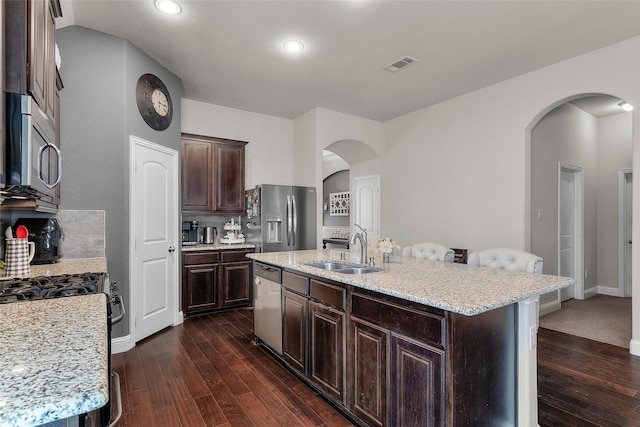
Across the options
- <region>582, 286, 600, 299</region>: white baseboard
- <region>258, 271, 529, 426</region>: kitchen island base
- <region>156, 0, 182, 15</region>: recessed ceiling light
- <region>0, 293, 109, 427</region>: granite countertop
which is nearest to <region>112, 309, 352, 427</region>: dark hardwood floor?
<region>258, 271, 529, 426</region>: kitchen island base

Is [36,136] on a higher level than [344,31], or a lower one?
lower

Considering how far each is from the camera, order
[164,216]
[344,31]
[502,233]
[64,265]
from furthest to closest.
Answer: [502,233], [164,216], [344,31], [64,265]

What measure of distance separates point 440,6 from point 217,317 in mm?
4117

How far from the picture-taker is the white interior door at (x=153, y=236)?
3400 mm

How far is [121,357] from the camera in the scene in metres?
3.08

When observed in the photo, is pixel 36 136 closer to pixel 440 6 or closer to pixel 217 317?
pixel 440 6

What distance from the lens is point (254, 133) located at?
545cm

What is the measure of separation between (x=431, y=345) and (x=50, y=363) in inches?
57.6

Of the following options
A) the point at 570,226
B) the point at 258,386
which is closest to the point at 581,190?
the point at 570,226

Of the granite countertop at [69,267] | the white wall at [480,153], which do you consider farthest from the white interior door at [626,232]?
the granite countertop at [69,267]

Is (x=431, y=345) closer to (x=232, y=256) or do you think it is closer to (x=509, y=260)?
(x=509, y=260)

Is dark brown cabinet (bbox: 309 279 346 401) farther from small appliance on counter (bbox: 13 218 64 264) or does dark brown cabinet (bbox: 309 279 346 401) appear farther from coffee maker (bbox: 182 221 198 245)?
coffee maker (bbox: 182 221 198 245)

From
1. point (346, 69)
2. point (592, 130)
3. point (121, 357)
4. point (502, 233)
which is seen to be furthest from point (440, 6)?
point (592, 130)

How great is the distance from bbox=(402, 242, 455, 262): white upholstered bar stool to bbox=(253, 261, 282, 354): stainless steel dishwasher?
1365 millimetres
